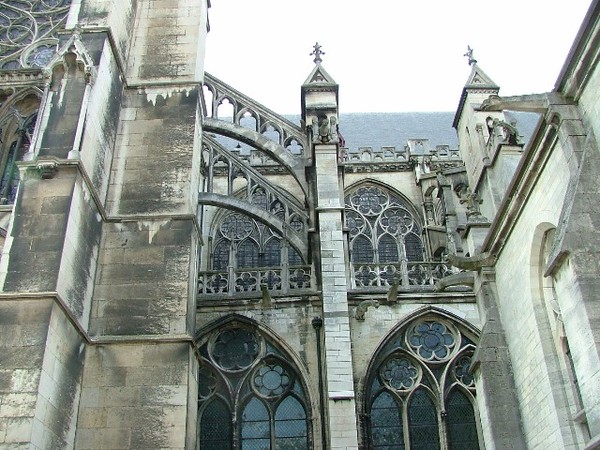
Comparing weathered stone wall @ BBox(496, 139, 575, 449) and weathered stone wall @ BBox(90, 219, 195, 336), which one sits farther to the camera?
weathered stone wall @ BBox(90, 219, 195, 336)

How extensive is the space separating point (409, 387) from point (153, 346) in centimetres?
491

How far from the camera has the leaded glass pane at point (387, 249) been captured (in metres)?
15.0

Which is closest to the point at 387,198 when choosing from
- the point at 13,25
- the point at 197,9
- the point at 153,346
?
the point at 197,9

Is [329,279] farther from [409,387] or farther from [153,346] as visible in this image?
[153,346]

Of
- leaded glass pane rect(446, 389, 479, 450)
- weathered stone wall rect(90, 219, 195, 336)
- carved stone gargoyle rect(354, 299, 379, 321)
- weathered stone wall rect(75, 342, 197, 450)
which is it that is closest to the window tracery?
weathered stone wall rect(90, 219, 195, 336)

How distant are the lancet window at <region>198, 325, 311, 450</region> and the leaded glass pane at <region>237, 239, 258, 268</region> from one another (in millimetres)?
3424

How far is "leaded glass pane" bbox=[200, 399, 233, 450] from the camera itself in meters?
10.5

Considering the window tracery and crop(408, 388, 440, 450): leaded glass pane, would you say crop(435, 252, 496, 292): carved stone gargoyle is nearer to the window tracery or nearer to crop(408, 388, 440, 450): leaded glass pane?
crop(408, 388, 440, 450): leaded glass pane

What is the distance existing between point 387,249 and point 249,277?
417cm

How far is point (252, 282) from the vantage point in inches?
483

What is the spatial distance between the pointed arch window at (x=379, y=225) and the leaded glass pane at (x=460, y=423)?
14.4ft

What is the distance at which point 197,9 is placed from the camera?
34.2 ft

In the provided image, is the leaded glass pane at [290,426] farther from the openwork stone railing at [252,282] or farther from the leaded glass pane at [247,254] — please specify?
the leaded glass pane at [247,254]

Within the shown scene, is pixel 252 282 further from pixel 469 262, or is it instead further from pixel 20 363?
pixel 20 363
